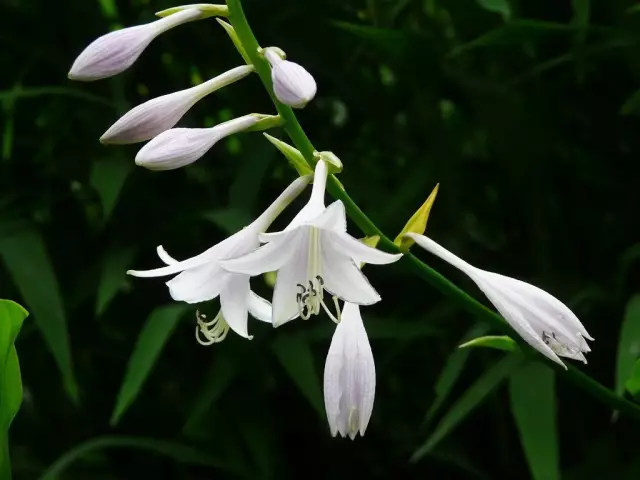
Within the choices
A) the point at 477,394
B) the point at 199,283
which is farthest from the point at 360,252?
the point at 477,394

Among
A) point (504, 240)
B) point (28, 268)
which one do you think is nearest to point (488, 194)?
point (504, 240)

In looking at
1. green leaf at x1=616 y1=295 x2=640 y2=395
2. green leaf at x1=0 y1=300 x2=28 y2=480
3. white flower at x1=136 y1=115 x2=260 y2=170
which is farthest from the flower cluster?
green leaf at x1=616 y1=295 x2=640 y2=395

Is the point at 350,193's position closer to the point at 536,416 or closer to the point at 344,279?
the point at 536,416

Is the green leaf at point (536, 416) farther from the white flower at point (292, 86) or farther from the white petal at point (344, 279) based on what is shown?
the white flower at point (292, 86)

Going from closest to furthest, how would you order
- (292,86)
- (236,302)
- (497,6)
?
(292,86) < (236,302) < (497,6)

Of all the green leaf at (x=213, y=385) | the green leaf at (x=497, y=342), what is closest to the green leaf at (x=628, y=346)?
the green leaf at (x=497, y=342)

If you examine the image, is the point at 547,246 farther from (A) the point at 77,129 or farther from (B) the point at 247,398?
(A) the point at 77,129

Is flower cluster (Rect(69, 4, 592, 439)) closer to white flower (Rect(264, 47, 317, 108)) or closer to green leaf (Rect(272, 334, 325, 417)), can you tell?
white flower (Rect(264, 47, 317, 108))
